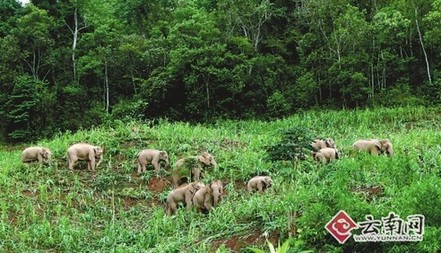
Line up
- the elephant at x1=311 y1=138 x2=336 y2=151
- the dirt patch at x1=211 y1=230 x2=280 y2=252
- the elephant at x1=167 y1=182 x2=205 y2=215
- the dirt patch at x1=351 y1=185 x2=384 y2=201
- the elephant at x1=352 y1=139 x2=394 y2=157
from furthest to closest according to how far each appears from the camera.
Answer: the elephant at x1=311 y1=138 x2=336 y2=151 → the elephant at x1=352 y1=139 x2=394 y2=157 → the elephant at x1=167 y1=182 x2=205 y2=215 → the dirt patch at x1=351 y1=185 x2=384 y2=201 → the dirt patch at x1=211 y1=230 x2=280 y2=252

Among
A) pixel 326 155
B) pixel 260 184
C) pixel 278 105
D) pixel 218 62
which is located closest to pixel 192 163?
pixel 260 184

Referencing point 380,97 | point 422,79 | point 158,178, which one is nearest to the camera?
point 158,178

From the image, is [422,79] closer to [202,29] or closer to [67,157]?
[202,29]

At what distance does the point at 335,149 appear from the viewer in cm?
977

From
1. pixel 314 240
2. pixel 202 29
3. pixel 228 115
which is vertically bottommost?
pixel 228 115

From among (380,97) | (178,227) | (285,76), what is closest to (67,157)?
(178,227)

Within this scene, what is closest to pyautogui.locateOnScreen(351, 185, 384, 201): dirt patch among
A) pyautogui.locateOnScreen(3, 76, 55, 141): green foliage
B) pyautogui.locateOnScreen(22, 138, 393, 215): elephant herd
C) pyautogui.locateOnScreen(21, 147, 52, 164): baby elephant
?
pyautogui.locateOnScreen(22, 138, 393, 215): elephant herd

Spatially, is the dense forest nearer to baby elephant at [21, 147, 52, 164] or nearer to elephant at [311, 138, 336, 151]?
baby elephant at [21, 147, 52, 164]

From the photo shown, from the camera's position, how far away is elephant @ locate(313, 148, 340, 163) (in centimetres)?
933

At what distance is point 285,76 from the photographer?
87.6 feet

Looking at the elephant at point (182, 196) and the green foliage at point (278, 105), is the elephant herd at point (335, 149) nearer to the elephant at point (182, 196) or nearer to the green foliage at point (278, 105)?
the elephant at point (182, 196)

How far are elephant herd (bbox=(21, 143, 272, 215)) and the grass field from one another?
193mm

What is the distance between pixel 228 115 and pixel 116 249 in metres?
18.3

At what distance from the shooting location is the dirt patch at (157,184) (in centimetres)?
991
